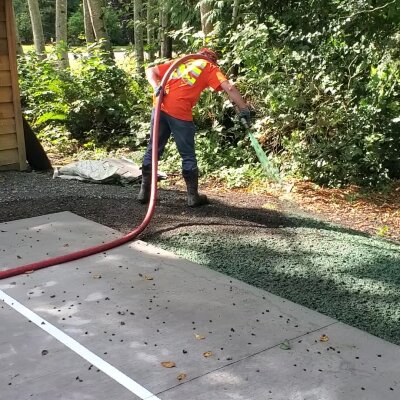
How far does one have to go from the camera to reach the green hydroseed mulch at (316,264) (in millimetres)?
3705

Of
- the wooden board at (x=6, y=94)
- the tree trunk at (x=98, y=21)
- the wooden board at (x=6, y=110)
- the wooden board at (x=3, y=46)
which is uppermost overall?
the tree trunk at (x=98, y=21)

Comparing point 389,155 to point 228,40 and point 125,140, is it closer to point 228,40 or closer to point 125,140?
point 228,40

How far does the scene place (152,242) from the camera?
502 cm

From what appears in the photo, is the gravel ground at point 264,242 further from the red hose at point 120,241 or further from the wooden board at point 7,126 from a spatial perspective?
the wooden board at point 7,126

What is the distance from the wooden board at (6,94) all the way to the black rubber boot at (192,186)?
124 inches

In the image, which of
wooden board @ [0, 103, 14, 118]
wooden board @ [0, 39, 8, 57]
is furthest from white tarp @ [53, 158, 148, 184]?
wooden board @ [0, 39, 8, 57]

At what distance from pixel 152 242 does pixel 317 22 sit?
3.24 m

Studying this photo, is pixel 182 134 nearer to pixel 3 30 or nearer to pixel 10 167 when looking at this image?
pixel 10 167

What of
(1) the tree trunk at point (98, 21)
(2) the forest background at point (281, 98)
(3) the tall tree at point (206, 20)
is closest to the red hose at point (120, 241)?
(2) the forest background at point (281, 98)

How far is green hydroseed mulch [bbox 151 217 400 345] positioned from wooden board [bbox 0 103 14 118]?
378cm

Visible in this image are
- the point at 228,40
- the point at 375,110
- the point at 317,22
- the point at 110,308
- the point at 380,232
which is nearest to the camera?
the point at 110,308

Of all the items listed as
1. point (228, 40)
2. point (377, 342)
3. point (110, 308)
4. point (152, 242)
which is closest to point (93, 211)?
point (152, 242)

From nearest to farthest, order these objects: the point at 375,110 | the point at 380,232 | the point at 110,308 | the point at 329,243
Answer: the point at 110,308 < the point at 329,243 < the point at 380,232 < the point at 375,110

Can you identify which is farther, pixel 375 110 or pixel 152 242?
pixel 375 110
